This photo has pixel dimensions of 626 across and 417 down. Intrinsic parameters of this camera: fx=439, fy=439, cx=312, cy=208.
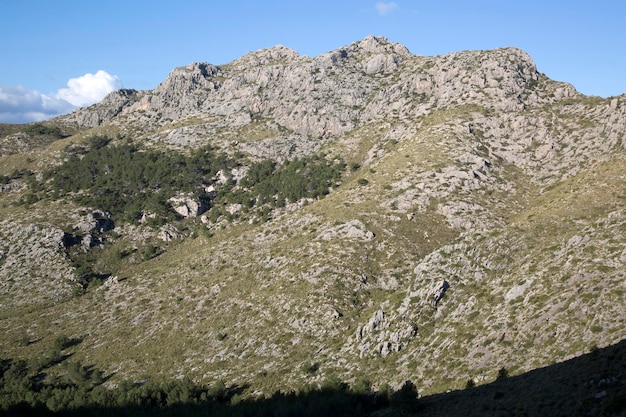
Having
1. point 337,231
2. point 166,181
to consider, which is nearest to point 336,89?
point 166,181

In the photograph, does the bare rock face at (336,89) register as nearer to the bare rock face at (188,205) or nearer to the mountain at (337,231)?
the mountain at (337,231)

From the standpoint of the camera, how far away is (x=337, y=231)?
85125 mm

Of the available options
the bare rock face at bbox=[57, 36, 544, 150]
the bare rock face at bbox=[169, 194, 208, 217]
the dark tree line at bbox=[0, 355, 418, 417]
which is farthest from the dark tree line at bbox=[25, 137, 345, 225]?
the dark tree line at bbox=[0, 355, 418, 417]

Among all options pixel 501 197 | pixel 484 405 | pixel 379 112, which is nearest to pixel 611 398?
pixel 484 405

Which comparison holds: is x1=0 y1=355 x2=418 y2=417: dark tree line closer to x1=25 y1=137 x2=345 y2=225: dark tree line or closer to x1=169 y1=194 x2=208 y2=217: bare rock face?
x1=25 y1=137 x2=345 y2=225: dark tree line

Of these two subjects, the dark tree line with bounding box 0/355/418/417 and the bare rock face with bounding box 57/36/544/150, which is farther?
the bare rock face with bounding box 57/36/544/150

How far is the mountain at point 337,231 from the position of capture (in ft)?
178

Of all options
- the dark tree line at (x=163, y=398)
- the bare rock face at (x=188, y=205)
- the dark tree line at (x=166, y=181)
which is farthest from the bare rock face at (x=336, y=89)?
the dark tree line at (x=163, y=398)

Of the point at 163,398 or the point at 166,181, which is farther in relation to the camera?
the point at 166,181

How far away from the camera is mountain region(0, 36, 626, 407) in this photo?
5428cm

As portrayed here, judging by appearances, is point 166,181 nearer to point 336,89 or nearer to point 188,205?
point 188,205

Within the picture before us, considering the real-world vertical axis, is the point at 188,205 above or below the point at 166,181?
below

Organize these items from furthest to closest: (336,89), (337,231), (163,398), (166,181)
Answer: (336,89) → (166,181) → (337,231) → (163,398)

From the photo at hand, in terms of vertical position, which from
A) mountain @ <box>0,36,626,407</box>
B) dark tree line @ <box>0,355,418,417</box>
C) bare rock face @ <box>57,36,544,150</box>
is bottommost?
dark tree line @ <box>0,355,418,417</box>
